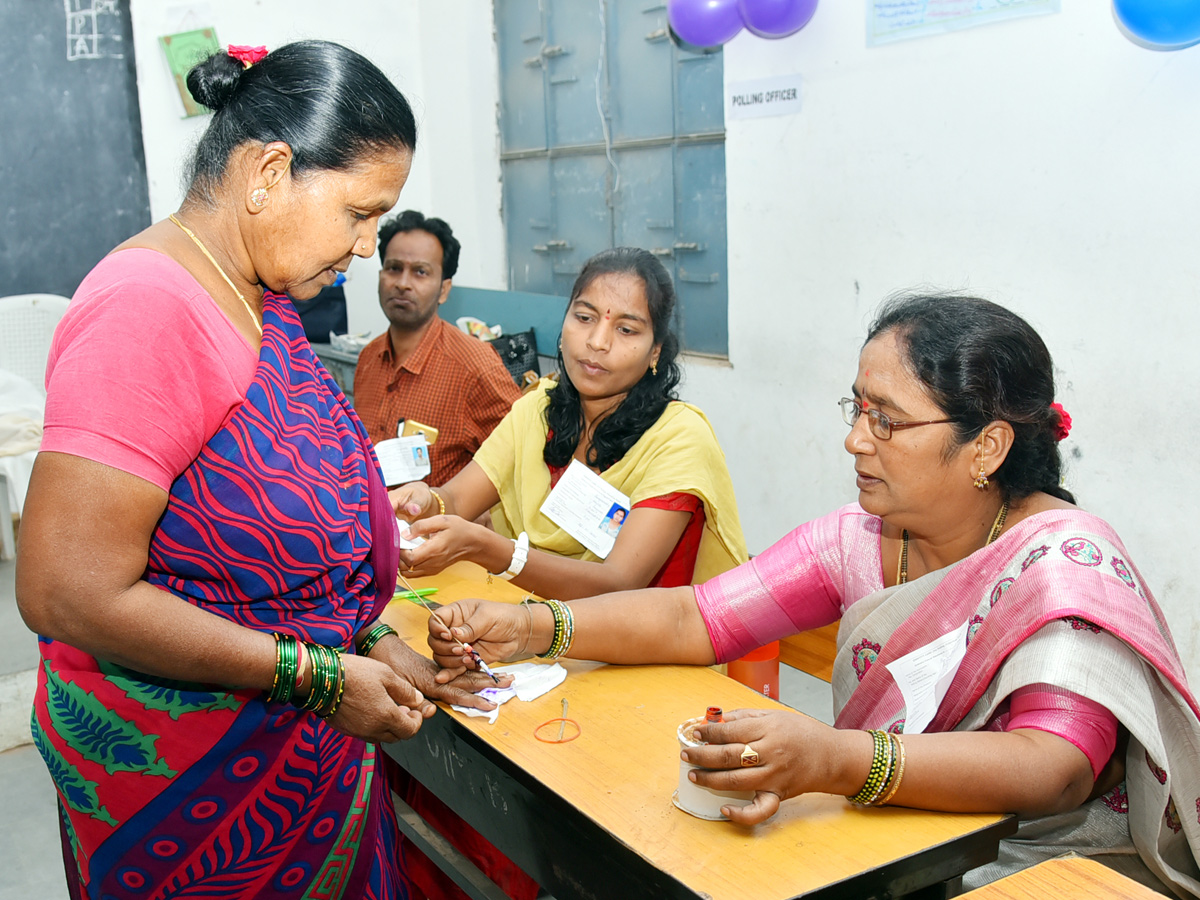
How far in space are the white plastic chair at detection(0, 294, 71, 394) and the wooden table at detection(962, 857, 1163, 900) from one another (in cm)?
493

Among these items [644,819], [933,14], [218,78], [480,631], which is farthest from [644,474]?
[933,14]

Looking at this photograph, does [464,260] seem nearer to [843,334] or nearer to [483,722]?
[843,334]

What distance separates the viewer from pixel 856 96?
387 centimetres

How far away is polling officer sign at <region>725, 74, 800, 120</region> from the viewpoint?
414 centimetres

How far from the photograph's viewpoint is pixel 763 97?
4266 mm

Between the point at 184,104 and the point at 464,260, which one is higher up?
the point at 184,104

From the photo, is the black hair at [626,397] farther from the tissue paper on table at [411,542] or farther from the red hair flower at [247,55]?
the red hair flower at [247,55]

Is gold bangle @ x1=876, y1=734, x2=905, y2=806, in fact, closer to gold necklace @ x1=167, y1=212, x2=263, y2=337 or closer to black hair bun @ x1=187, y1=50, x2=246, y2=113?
gold necklace @ x1=167, y1=212, x2=263, y2=337

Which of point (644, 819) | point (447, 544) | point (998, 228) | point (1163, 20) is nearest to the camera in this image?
point (644, 819)

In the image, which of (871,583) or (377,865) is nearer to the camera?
(377,865)

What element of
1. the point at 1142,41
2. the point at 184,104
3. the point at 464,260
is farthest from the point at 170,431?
the point at 464,260

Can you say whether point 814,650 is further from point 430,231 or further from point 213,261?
point 430,231

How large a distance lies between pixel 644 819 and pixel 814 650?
1056mm

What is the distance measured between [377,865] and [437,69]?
574cm
